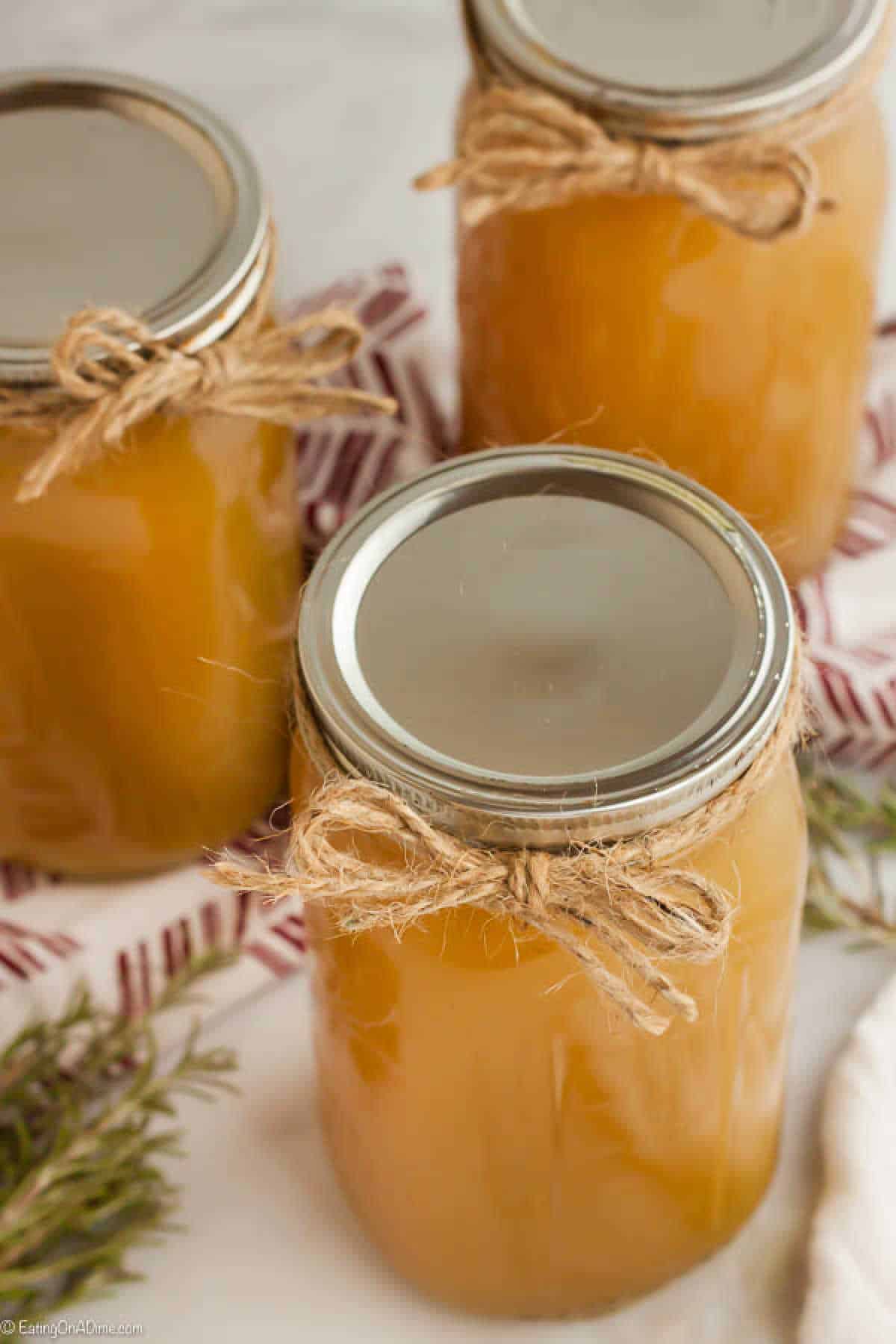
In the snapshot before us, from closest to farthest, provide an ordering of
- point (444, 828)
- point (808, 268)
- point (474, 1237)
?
point (444, 828) < point (474, 1237) < point (808, 268)

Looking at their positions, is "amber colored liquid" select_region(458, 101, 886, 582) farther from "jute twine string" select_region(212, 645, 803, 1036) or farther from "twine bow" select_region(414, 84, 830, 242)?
"jute twine string" select_region(212, 645, 803, 1036)

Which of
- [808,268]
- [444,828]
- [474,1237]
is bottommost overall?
[474,1237]

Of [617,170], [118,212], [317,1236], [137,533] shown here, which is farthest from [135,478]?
[317,1236]

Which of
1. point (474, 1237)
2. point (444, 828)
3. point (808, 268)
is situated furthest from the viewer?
point (808, 268)

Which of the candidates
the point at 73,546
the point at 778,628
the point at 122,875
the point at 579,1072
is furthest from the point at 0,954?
the point at 778,628

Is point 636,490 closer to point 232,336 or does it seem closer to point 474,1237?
point 232,336

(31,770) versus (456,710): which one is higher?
(456,710)

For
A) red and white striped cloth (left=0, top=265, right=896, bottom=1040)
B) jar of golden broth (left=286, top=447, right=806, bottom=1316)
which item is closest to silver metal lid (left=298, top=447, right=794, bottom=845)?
jar of golden broth (left=286, top=447, right=806, bottom=1316)
